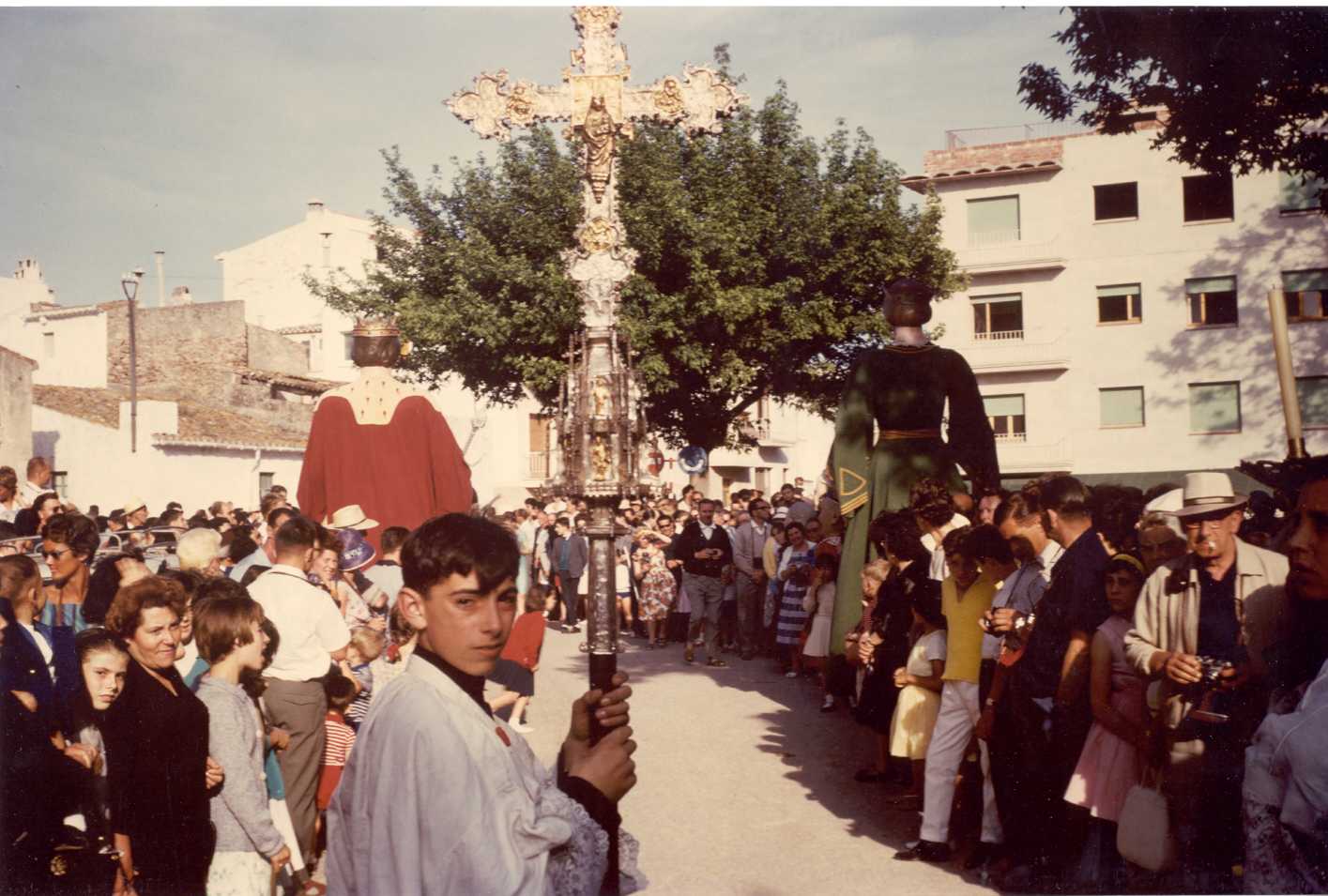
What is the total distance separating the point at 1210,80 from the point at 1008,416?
91.9ft

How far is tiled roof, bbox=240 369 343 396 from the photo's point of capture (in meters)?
40.6

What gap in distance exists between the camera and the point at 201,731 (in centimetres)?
496

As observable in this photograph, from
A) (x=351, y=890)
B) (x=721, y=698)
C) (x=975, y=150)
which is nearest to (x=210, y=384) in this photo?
(x=975, y=150)

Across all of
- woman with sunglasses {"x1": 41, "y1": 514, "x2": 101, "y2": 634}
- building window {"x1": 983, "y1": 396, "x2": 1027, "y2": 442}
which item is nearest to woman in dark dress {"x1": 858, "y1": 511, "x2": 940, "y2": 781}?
woman with sunglasses {"x1": 41, "y1": 514, "x2": 101, "y2": 634}

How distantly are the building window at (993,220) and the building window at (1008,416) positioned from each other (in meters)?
4.32

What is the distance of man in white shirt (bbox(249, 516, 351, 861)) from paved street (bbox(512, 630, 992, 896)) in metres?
1.76

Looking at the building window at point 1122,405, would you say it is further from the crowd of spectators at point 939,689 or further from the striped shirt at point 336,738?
the striped shirt at point 336,738

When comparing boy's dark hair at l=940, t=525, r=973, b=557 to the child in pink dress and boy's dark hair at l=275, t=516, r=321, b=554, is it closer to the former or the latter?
the child in pink dress

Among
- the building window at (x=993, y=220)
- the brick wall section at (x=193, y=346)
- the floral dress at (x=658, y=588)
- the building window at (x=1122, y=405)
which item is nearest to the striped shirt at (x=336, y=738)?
A: the floral dress at (x=658, y=588)

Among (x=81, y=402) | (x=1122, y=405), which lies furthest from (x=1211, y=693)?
(x=81, y=402)

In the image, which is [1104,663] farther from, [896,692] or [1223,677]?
[896,692]

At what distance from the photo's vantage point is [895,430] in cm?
800

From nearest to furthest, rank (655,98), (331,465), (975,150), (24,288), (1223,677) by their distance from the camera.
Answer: (1223,677) < (655,98) < (331,465) < (975,150) < (24,288)

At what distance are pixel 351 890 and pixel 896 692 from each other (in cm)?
616
